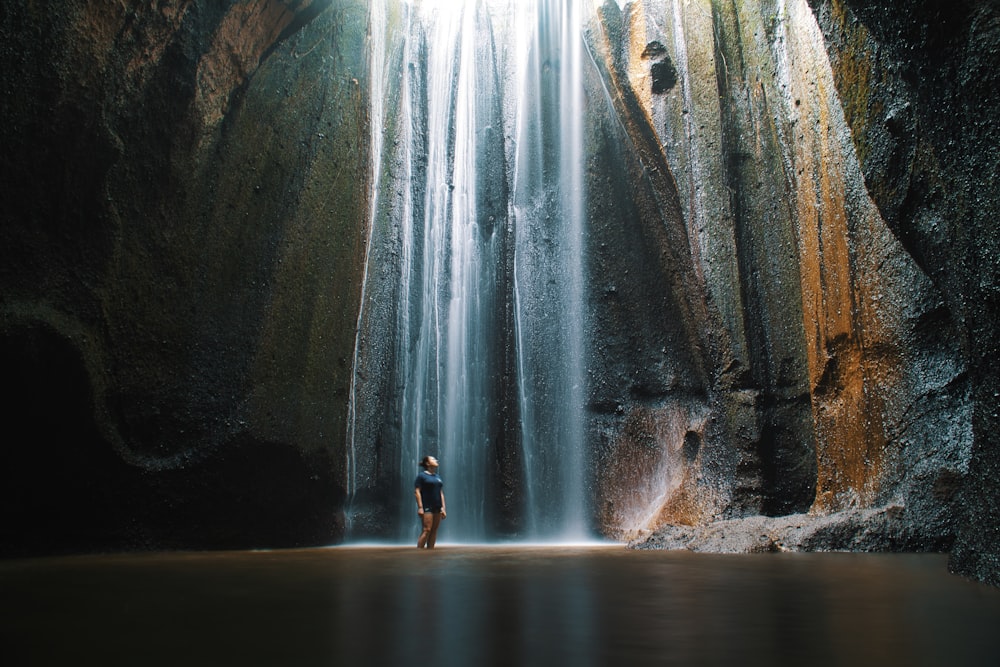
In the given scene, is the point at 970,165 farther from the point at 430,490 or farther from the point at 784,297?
the point at 784,297

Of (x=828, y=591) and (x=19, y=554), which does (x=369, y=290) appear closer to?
(x=19, y=554)

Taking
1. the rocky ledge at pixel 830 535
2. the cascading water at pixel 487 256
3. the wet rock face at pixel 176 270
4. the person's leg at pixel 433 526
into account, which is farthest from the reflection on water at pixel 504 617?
the cascading water at pixel 487 256

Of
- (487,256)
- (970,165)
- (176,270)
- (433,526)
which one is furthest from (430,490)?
(970,165)

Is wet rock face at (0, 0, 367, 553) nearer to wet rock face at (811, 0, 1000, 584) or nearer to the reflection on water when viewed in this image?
the reflection on water

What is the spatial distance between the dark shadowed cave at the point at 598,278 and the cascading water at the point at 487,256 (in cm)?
21

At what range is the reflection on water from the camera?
1.78 metres

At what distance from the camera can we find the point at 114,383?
6762mm

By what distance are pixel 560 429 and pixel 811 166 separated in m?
5.06

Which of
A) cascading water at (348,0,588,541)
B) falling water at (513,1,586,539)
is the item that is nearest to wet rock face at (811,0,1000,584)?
falling water at (513,1,586,539)

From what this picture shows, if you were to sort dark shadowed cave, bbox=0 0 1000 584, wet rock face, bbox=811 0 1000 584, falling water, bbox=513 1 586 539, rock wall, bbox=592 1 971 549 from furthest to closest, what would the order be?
falling water, bbox=513 1 586 539, rock wall, bbox=592 1 971 549, dark shadowed cave, bbox=0 0 1000 584, wet rock face, bbox=811 0 1000 584

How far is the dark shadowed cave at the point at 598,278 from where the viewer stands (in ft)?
19.0

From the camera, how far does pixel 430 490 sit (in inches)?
294

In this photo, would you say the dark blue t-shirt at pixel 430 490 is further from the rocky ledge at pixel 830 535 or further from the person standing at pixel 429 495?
the rocky ledge at pixel 830 535

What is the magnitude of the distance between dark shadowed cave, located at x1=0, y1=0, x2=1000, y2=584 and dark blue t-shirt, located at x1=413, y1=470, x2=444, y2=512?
1.59 meters
